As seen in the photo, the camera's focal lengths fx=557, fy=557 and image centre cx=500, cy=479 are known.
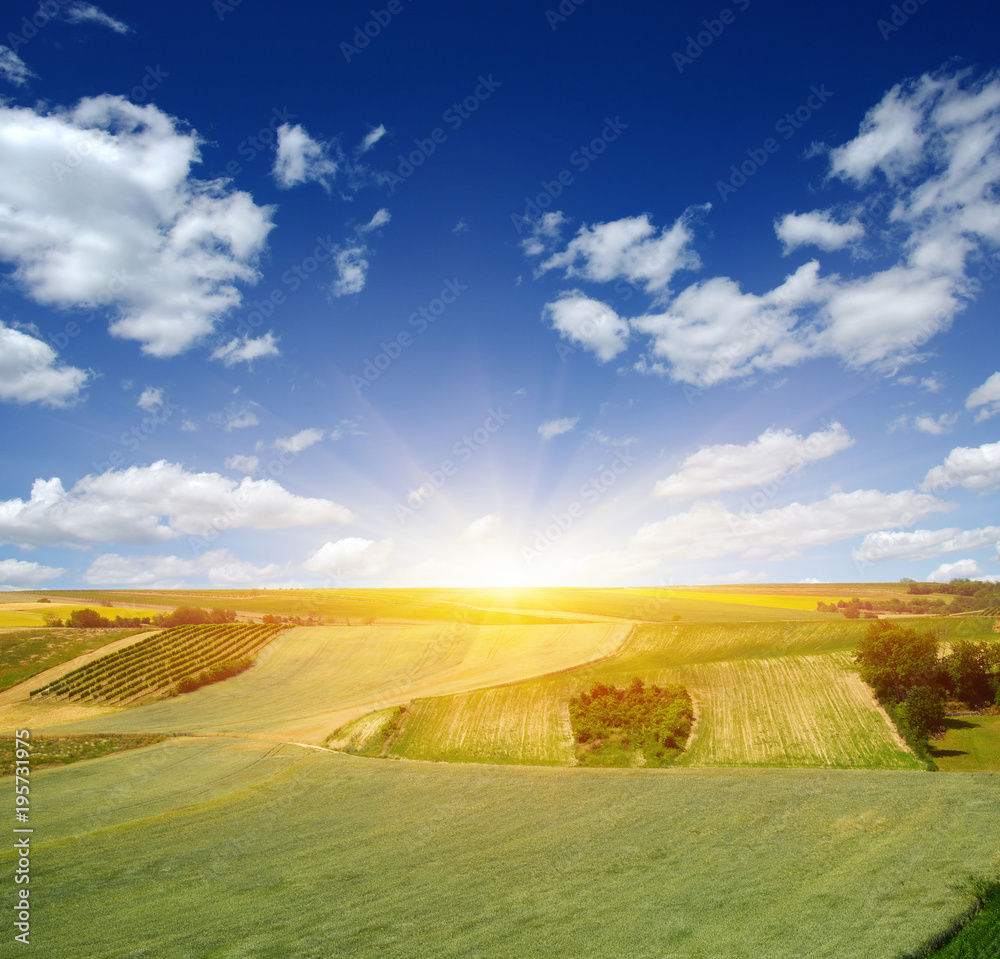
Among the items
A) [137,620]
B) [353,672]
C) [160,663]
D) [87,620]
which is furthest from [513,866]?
[87,620]

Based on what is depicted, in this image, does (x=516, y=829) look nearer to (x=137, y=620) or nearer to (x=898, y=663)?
(x=898, y=663)

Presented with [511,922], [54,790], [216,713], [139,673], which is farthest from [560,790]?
[139,673]

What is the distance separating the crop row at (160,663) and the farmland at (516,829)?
5.42 meters

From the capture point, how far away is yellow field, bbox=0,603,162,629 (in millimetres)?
93137

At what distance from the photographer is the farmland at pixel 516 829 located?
46.1 ft

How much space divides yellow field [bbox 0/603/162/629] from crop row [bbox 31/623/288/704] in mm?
29673

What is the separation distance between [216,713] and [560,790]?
1715 inches

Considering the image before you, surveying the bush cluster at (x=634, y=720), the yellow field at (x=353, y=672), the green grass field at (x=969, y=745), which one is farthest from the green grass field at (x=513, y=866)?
the yellow field at (x=353, y=672)

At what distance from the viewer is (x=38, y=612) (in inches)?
4013

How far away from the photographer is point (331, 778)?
104ft

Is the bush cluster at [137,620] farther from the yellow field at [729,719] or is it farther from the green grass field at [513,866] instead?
the green grass field at [513,866]

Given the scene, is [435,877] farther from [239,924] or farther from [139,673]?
[139,673]

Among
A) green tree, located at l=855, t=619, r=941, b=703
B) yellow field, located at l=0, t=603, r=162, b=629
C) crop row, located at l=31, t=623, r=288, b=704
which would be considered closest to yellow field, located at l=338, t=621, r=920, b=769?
green tree, located at l=855, t=619, r=941, b=703

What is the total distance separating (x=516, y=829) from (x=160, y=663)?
65051mm
